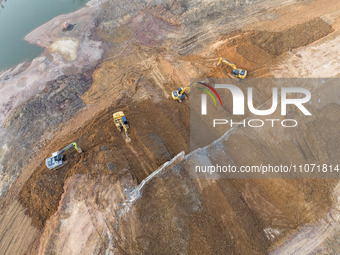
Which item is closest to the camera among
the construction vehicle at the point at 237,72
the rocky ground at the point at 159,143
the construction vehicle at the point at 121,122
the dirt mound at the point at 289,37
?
the rocky ground at the point at 159,143

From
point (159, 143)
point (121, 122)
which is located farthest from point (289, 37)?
point (121, 122)

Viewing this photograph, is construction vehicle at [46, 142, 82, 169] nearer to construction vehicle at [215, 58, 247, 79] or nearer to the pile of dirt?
the pile of dirt

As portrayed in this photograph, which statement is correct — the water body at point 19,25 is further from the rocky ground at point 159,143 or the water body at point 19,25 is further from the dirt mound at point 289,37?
the dirt mound at point 289,37

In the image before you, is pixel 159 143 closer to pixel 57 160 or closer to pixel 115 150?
pixel 115 150

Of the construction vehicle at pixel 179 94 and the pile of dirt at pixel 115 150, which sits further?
the construction vehicle at pixel 179 94

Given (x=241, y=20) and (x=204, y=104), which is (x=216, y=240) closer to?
(x=204, y=104)

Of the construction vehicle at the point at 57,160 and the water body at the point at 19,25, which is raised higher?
the water body at the point at 19,25

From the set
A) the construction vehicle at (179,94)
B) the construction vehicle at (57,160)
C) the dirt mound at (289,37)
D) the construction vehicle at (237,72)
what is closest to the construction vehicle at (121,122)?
the construction vehicle at (57,160)
